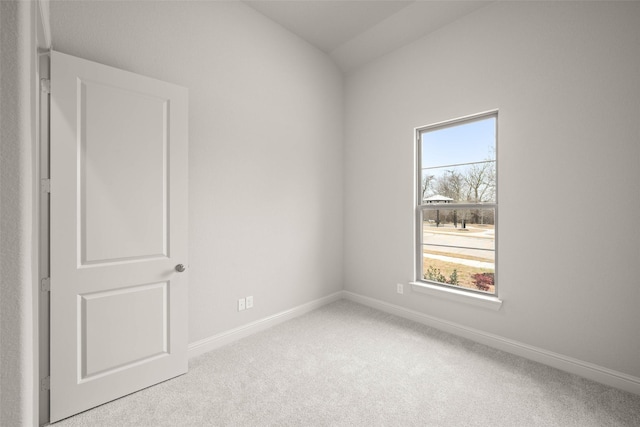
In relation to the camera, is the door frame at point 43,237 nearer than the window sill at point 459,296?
Yes

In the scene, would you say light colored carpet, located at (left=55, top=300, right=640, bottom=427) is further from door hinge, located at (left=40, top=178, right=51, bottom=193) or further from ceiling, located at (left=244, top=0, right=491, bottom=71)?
ceiling, located at (left=244, top=0, right=491, bottom=71)

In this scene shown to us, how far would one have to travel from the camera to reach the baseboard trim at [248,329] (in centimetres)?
243

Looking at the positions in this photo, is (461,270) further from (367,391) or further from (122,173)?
(122,173)

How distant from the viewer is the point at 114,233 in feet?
6.12

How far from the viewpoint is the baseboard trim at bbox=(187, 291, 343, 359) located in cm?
243

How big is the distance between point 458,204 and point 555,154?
0.89 meters

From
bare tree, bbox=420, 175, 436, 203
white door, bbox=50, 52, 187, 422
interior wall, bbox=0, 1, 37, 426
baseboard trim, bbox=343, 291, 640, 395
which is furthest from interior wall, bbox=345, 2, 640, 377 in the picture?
interior wall, bbox=0, 1, 37, 426

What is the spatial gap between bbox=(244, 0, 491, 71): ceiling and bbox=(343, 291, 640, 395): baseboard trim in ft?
10.1

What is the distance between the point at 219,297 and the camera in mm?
2582

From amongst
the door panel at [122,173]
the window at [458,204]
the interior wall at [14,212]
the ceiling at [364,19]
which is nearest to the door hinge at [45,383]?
the door panel at [122,173]

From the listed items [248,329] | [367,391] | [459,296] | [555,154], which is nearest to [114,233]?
[248,329]

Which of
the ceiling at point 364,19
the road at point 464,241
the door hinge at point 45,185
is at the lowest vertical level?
the road at point 464,241

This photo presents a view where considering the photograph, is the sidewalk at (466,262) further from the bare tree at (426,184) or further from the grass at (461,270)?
the bare tree at (426,184)

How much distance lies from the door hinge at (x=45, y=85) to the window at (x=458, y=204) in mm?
3142
